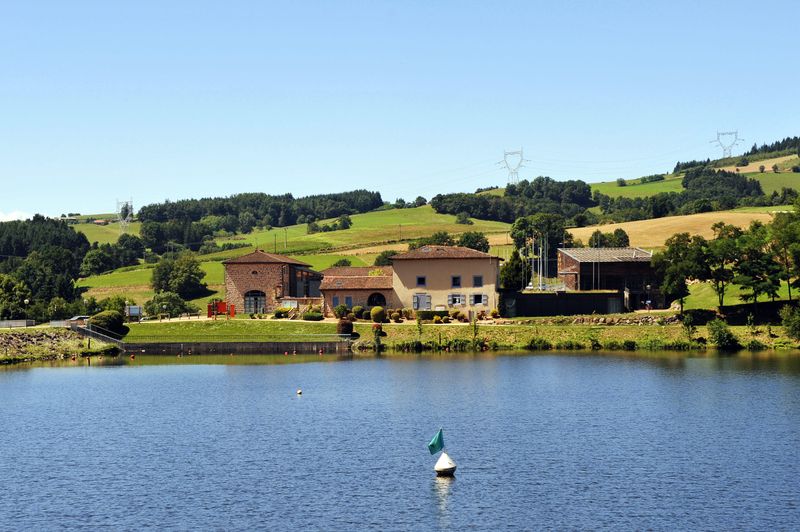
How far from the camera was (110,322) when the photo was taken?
9456 centimetres

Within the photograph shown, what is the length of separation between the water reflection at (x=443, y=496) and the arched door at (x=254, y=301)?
70649 millimetres

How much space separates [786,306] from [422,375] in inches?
1387

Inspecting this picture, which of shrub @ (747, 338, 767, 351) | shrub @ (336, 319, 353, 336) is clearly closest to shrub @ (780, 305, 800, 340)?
shrub @ (747, 338, 767, 351)

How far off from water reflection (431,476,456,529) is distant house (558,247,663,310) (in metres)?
64.2

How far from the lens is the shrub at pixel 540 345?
283 ft

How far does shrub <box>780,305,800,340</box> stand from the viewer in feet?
268

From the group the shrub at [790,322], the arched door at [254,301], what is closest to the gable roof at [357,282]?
the arched door at [254,301]

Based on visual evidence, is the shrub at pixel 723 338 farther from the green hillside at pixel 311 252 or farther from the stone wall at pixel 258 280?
the green hillside at pixel 311 252

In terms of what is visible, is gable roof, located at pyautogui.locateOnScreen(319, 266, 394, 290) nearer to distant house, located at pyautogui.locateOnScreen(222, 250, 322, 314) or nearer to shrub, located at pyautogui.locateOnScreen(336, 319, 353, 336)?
distant house, located at pyautogui.locateOnScreen(222, 250, 322, 314)

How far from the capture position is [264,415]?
53438 millimetres

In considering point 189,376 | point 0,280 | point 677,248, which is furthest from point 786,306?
point 0,280

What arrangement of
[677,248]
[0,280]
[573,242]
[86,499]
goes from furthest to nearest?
1. [573,242]
2. [0,280]
3. [677,248]
4. [86,499]

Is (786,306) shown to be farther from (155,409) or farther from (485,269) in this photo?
(155,409)

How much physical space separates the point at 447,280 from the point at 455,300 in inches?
84.6
